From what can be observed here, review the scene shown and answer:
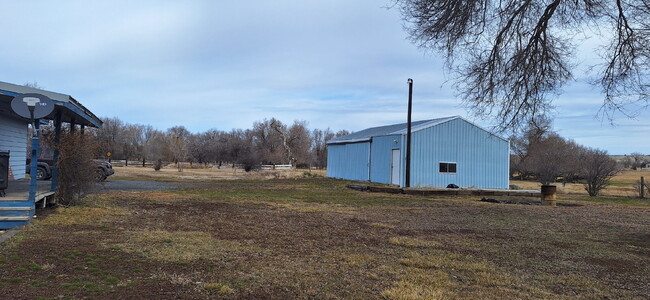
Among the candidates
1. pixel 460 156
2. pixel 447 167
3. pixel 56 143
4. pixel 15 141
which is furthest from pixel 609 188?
pixel 15 141

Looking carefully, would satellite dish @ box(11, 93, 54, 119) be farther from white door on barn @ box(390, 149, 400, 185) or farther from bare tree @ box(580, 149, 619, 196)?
bare tree @ box(580, 149, 619, 196)

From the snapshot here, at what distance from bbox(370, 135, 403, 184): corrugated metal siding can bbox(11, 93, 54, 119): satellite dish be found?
18.4 m

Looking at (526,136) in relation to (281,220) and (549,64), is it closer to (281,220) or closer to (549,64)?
(549,64)

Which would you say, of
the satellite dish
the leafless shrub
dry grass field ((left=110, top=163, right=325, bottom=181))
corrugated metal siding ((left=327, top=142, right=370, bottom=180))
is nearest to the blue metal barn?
corrugated metal siding ((left=327, top=142, right=370, bottom=180))

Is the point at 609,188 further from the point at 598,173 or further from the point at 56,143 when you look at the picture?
the point at 56,143

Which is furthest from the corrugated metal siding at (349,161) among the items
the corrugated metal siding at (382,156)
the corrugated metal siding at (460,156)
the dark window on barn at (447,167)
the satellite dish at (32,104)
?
the satellite dish at (32,104)

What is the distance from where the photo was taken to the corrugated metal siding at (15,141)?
14741 millimetres

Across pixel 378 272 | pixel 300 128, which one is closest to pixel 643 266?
pixel 378 272

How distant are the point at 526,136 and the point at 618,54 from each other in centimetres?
245

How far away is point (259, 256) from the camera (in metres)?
6.18

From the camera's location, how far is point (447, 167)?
2533 cm

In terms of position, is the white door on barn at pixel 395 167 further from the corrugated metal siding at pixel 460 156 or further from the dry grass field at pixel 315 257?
the dry grass field at pixel 315 257

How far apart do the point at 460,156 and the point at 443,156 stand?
110 centimetres

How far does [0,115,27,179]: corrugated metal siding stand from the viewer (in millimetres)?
14741
